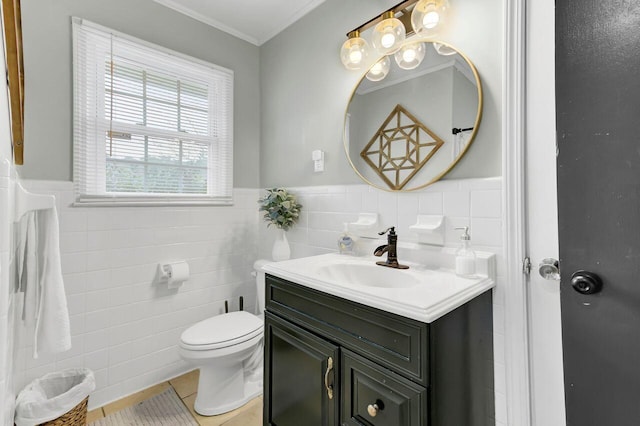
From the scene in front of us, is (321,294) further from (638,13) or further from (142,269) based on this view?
(142,269)

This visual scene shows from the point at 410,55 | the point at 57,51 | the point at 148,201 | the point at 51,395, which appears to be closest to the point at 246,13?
the point at 57,51

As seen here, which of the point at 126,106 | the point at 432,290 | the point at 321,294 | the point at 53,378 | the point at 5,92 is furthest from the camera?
the point at 126,106

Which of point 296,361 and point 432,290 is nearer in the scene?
point 432,290

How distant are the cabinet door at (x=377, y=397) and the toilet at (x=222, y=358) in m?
0.85

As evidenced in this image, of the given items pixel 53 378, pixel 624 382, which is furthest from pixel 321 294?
pixel 53 378

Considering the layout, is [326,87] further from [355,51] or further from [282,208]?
[282,208]

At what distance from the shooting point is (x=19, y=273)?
0.89 metres

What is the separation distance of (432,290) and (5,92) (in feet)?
4.23

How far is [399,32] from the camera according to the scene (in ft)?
Answer: 4.78

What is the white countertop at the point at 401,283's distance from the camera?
88 centimetres

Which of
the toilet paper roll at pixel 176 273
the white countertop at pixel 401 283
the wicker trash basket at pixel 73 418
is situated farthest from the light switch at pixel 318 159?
the wicker trash basket at pixel 73 418

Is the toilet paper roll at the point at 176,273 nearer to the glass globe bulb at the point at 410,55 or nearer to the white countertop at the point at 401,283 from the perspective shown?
the white countertop at the point at 401,283

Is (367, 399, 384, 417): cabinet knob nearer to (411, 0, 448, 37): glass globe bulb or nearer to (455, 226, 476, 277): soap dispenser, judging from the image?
(455, 226, 476, 277): soap dispenser

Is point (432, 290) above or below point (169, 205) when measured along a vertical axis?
below
